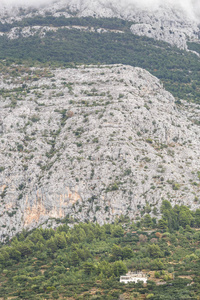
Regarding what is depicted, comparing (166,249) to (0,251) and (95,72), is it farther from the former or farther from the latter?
(95,72)

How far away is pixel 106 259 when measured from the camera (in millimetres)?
87688

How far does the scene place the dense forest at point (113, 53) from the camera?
559 feet

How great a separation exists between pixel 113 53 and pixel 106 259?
373 feet

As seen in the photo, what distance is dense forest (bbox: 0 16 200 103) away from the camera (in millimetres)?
170250

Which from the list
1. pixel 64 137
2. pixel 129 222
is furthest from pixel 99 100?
pixel 129 222

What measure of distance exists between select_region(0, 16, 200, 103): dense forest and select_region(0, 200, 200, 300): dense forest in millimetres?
71740

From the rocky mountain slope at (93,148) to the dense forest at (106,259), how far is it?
196 inches

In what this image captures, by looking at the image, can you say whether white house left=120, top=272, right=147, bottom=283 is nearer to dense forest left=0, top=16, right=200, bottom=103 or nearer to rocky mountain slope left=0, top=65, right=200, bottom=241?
rocky mountain slope left=0, top=65, right=200, bottom=241

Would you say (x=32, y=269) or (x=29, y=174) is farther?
(x=29, y=174)

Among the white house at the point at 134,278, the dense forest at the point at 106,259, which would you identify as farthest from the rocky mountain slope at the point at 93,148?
the white house at the point at 134,278

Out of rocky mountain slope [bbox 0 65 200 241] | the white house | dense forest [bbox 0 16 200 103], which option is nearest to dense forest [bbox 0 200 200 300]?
the white house

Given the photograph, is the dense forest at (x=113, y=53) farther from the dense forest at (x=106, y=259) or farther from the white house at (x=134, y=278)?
the white house at (x=134, y=278)

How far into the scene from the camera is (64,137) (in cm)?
12512

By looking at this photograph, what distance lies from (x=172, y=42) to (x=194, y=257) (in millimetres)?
135551
